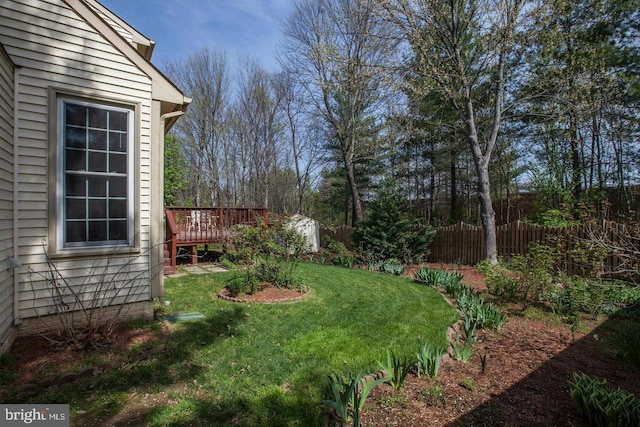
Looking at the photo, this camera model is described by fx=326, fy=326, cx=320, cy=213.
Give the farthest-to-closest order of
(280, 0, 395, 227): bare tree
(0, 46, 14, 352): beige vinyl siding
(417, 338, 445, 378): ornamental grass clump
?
(280, 0, 395, 227): bare tree < (0, 46, 14, 352): beige vinyl siding < (417, 338, 445, 378): ornamental grass clump

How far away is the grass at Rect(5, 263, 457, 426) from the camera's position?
2.60 m

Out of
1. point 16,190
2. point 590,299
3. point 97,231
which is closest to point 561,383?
point 590,299

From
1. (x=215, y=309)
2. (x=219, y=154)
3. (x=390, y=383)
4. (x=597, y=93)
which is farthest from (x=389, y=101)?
(x=390, y=383)

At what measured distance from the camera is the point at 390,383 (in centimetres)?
300

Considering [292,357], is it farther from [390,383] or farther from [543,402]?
[543,402]

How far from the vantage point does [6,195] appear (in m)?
3.38

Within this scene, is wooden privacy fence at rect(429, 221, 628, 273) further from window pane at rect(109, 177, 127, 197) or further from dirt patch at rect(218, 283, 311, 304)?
window pane at rect(109, 177, 127, 197)

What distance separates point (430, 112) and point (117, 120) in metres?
14.6

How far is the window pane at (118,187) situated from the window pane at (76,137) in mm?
538

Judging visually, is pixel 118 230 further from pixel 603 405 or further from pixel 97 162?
pixel 603 405

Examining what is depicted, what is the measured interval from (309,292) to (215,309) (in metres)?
1.81

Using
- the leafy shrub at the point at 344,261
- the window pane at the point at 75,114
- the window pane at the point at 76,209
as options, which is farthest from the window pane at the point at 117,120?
the leafy shrub at the point at 344,261

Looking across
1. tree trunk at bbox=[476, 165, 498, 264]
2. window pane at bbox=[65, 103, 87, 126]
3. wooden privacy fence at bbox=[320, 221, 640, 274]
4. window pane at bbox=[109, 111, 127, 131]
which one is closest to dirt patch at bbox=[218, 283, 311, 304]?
window pane at bbox=[109, 111, 127, 131]

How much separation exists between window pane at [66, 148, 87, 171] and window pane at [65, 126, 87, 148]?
8cm
